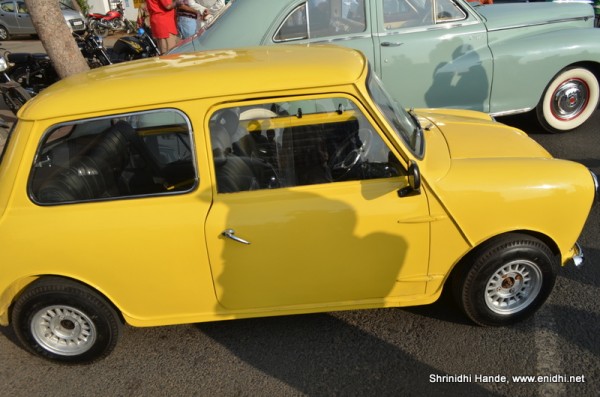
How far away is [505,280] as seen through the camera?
2.75 metres

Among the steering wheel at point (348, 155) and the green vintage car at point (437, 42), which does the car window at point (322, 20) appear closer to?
the green vintage car at point (437, 42)

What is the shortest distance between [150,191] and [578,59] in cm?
472

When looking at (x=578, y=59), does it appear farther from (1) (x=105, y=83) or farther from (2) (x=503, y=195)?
(1) (x=105, y=83)

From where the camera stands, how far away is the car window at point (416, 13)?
4938 mm

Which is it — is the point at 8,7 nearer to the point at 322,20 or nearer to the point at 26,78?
the point at 26,78

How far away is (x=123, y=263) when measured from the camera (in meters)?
2.57

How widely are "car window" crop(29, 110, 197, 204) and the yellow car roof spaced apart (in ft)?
0.31

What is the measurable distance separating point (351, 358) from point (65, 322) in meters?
1.66

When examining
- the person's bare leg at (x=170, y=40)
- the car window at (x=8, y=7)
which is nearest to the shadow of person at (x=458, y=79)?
the person's bare leg at (x=170, y=40)

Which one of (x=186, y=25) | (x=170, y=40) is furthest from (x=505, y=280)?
(x=170, y=40)

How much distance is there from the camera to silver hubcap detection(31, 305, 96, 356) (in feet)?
9.02

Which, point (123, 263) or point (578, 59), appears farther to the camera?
point (578, 59)

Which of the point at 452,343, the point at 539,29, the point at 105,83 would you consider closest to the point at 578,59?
the point at 539,29

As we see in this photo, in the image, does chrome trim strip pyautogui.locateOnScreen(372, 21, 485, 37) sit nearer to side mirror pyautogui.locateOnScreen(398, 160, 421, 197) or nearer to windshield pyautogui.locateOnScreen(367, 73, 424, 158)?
windshield pyautogui.locateOnScreen(367, 73, 424, 158)
